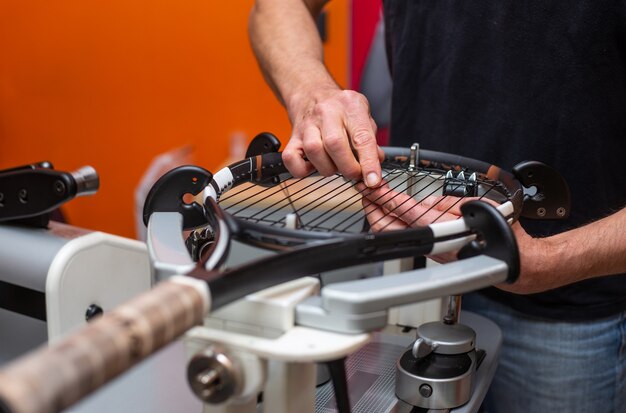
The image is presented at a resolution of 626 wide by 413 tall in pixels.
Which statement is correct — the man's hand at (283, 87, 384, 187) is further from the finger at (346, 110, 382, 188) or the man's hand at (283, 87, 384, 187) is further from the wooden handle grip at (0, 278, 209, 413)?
the wooden handle grip at (0, 278, 209, 413)

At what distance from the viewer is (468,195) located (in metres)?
0.75

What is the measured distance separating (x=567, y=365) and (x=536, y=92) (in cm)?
37

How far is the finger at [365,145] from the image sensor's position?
0.75 meters

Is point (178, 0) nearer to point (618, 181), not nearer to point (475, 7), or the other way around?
point (475, 7)

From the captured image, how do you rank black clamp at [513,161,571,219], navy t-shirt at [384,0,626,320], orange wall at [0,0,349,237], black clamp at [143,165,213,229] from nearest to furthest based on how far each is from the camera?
black clamp at [143,165,213,229], black clamp at [513,161,571,219], navy t-shirt at [384,0,626,320], orange wall at [0,0,349,237]

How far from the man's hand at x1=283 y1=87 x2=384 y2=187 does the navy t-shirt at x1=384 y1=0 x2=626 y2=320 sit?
0.80 feet

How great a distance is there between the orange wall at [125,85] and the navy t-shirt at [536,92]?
1.28 m

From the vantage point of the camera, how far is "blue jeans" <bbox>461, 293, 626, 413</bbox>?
98cm

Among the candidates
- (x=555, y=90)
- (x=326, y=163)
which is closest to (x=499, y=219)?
(x=326, y=163)

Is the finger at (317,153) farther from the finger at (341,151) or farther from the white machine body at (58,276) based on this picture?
the white machine body at (58,276)

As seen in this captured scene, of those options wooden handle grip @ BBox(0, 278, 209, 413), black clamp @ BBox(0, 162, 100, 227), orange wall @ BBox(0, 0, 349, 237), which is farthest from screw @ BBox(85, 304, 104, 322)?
orange wall @ BBox(0, 0, 349, 237)

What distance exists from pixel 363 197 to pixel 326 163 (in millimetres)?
56

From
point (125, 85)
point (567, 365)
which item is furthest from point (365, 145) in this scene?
point (125, 85)

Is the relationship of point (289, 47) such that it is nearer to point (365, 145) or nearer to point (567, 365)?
point (365, 145)
